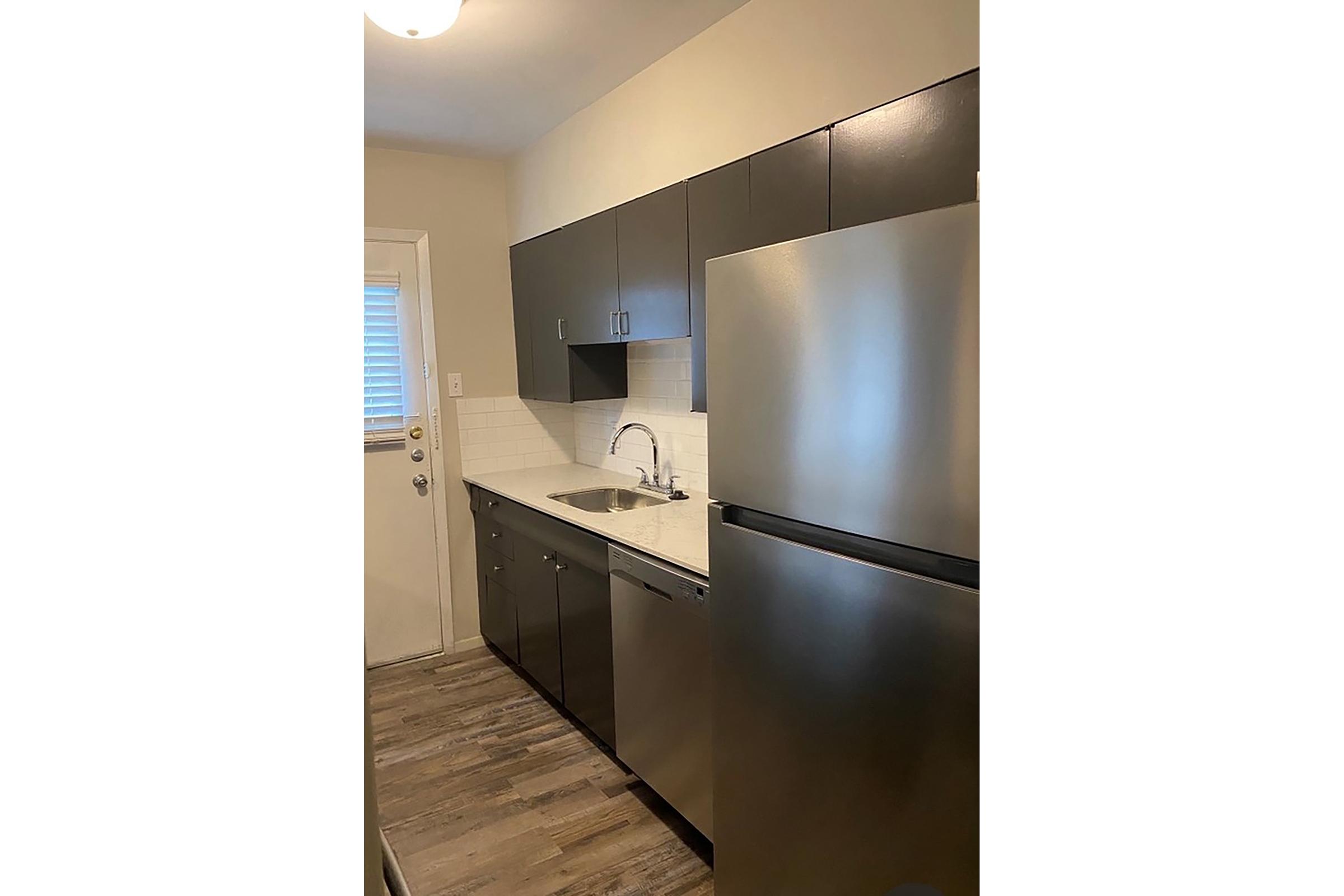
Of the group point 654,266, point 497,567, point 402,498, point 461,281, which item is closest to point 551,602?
point 497,567

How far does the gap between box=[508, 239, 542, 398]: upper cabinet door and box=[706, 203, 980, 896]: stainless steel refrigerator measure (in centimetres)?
200

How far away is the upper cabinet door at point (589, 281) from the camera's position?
2.77m

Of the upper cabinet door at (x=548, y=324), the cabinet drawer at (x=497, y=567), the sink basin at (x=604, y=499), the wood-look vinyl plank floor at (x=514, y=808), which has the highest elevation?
the upper cabinet door at (x=548, y=324)

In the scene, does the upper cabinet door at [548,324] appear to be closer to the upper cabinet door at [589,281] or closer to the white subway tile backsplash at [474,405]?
the upper cabinet door at [589,281]

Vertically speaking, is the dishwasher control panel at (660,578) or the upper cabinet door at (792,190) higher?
the upper cabinet door at (792,190)

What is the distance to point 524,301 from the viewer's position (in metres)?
3.52

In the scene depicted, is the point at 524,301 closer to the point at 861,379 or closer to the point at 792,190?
the point at 792,190

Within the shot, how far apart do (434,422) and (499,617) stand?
3.08 feet

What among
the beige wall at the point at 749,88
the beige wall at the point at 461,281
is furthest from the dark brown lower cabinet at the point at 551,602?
the beige wall at the point at 749,88

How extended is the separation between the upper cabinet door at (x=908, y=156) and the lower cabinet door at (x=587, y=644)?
139cm
